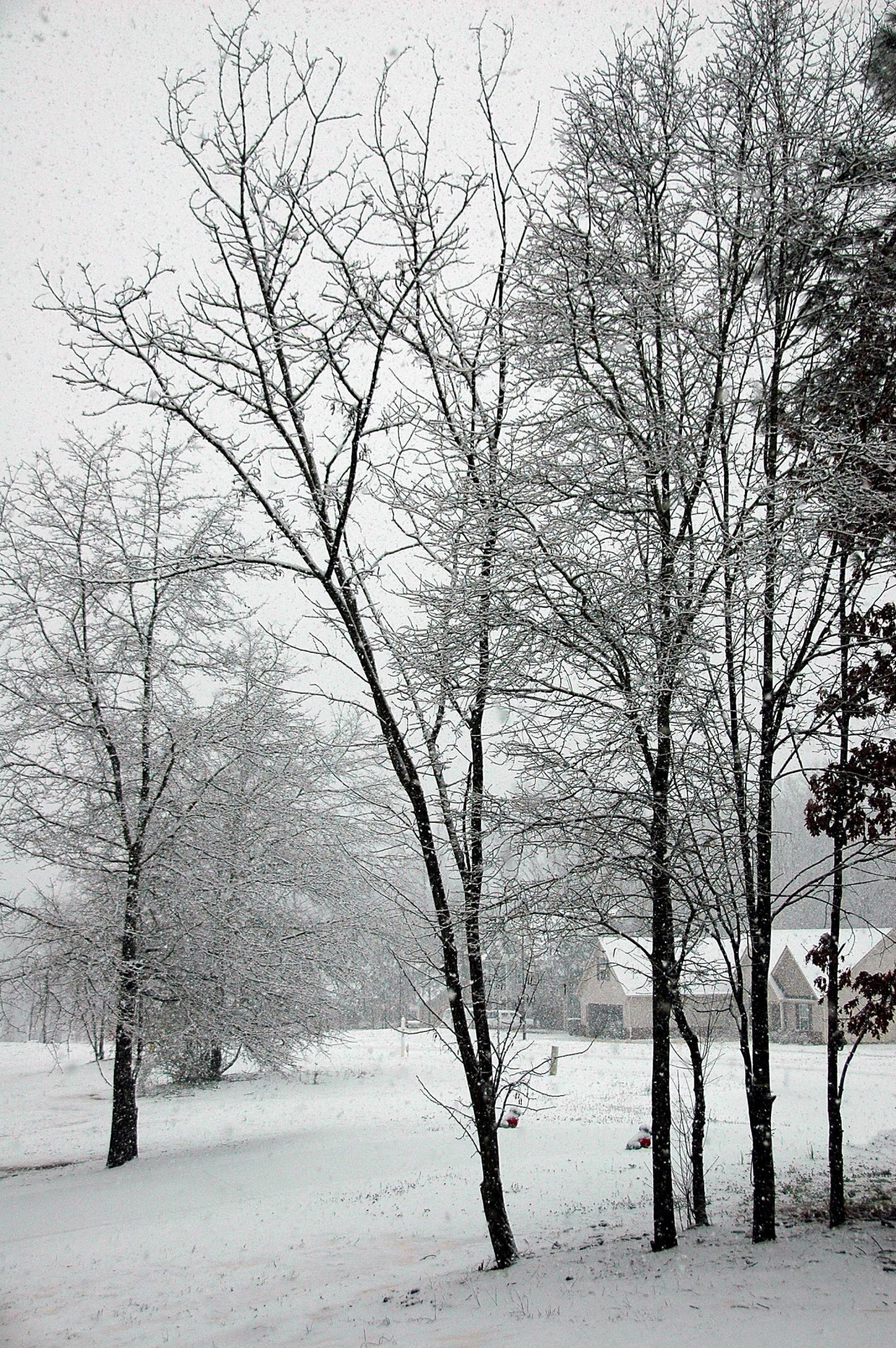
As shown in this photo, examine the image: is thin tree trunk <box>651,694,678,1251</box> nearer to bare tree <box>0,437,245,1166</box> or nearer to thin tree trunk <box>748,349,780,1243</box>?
thin tree trunk <box>748,349,780,1243</box>

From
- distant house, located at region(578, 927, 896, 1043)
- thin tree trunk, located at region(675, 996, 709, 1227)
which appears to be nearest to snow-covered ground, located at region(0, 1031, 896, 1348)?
thin tree trunk, located at region(675, 996, 709, 1227)

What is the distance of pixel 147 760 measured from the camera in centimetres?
1220

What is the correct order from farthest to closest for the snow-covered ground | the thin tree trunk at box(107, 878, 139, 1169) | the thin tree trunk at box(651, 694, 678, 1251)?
the thin tree trunk at box(107, 878, 139, 1169) < the thin tree trunk at box(651, 694, 678, 1251) < the snow-covered ground

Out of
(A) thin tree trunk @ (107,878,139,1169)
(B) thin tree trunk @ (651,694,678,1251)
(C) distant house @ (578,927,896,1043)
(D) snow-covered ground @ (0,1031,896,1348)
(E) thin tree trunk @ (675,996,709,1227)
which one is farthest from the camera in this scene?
(C) distant house @ (578,927,896,1043)

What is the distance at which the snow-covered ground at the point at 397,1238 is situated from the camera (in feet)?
15.5

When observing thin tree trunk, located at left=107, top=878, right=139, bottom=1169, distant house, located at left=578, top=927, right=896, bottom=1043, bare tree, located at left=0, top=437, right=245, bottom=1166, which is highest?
bare tree, located at left=0, top=437, right=245, bottom=1166

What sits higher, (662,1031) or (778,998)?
(662,1031)

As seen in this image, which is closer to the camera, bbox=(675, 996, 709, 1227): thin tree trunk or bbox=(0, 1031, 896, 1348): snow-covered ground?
bbox=(0, 1031, 896, 1348): snow-covered ground

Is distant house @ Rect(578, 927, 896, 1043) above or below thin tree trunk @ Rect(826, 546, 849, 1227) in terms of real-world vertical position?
below

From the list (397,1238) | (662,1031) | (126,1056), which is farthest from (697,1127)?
(126,1056)

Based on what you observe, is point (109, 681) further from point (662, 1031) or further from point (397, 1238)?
point (662, 1031)

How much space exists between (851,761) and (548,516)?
334 cm

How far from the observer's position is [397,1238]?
8.29 metres

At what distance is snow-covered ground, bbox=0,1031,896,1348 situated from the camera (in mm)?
4727
